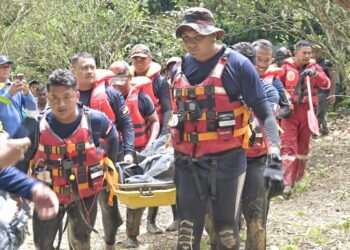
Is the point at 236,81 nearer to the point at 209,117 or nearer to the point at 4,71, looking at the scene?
the point at 209,117

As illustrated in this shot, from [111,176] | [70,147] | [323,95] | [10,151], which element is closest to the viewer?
[10,151]

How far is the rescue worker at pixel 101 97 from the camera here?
547 cm

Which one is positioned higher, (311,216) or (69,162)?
(69,162)

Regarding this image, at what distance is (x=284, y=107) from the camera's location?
7.44 meters

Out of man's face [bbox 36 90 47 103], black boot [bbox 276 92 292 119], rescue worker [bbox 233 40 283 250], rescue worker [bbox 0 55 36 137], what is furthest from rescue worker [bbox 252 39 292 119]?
man's face [bbox 36 90 47 103]

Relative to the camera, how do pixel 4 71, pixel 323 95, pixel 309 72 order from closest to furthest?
pixel 4 71
pixel 309 72
pixel 323 95

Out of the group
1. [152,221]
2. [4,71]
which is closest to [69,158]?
[152,221]

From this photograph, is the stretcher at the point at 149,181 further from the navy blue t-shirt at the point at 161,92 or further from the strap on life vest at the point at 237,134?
the navy blue t-shirt at the point at 161,92

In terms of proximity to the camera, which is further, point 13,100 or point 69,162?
point 13,100

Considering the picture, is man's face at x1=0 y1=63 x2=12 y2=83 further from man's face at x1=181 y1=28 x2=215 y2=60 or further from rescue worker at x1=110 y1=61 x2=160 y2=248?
man's face at x1=181 y1=28 x2=215 y2=60

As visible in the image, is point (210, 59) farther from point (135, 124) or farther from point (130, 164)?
point (135, 124)

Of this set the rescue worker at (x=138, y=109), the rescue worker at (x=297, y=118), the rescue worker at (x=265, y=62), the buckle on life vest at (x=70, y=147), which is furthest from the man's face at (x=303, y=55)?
the buckle on life vest at (x=70, y=147)

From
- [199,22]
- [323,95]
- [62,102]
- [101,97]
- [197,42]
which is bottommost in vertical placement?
[323,95]

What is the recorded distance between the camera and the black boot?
7.05m
